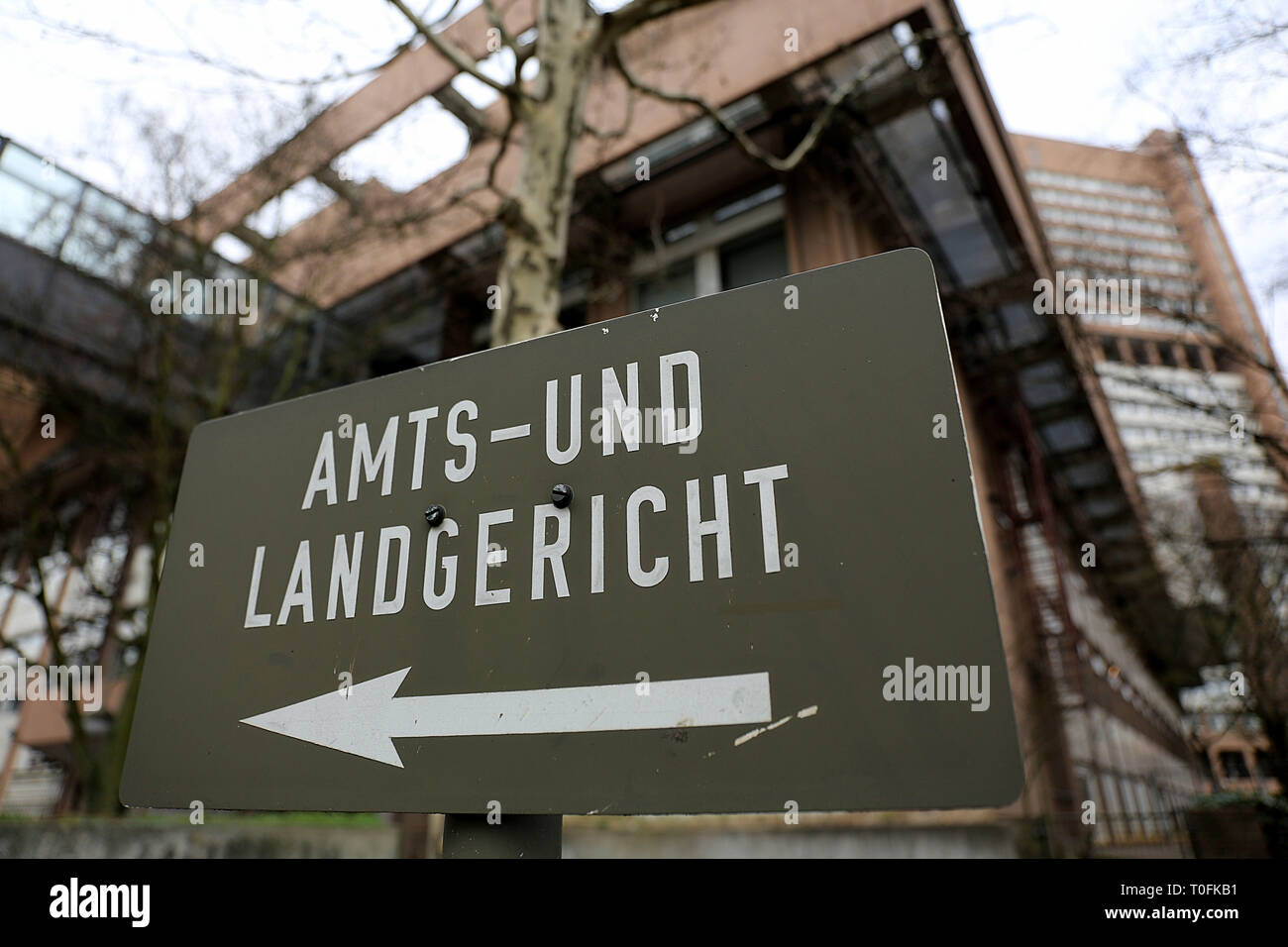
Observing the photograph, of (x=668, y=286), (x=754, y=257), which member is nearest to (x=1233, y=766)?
(x=754, y=257)

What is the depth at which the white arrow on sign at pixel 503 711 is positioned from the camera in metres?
1.12

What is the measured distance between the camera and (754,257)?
41.6 ft

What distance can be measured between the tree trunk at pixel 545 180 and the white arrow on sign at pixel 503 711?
3150 millimetres

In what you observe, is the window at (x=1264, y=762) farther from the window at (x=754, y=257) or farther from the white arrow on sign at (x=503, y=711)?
the white arrow on sign at (x=503, y=711)

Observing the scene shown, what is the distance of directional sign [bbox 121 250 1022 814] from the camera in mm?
1060

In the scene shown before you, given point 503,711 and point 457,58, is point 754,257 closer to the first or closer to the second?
point 457,58

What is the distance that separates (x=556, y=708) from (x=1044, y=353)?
16230mm

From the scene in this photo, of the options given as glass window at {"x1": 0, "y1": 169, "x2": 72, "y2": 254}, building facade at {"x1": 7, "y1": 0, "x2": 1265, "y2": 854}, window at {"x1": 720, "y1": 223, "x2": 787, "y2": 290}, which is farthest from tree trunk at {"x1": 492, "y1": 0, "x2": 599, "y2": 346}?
glass window at {"x1": 0, "y1": 169, "x2": 72, "y2": 254}

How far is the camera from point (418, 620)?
138cm

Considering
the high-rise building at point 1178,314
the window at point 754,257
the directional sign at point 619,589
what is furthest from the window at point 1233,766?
the directional sign at point 619,589

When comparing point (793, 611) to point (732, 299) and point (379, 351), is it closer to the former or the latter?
point (732, 299)

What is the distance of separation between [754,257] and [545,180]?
8290 mm

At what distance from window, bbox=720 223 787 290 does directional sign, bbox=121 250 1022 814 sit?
11232 mm
